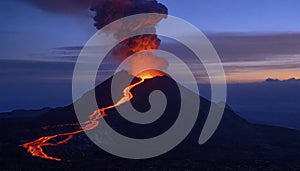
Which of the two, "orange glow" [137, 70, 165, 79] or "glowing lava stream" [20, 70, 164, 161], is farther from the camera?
"orange glow" [137, 70, 165, 79]

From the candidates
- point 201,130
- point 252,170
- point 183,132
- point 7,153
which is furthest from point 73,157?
point 201,130

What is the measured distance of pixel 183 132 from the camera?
293 ft

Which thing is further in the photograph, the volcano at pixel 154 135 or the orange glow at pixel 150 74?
the orange glow at pixel 150 74

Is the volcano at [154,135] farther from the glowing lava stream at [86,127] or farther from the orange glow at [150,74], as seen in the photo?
the orange glow at [150,74]

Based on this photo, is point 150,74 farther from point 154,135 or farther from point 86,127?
point 86,127

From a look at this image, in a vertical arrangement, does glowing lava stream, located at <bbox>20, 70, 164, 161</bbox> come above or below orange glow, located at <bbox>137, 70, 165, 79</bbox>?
below

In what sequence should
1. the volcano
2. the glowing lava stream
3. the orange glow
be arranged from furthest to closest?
the orange glow → the glowing lava stream → the volcano

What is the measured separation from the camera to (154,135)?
85.8m

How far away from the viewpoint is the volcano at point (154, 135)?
6009 cm

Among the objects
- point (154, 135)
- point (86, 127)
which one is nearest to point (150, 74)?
point (154, 135)

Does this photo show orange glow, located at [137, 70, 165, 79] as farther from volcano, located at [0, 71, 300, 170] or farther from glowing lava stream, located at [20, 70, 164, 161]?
volcano, located at [0, 71, 300, 170]

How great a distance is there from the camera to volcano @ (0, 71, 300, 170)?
60094 mm

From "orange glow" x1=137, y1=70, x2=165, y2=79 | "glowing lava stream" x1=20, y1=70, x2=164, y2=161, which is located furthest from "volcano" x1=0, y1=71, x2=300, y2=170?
"orange glow" x1=137, y1=70, x2=165, y2=79

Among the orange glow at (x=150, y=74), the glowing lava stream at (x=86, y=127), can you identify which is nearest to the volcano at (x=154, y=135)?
the glowing lava stream at (x=86, y=127)
